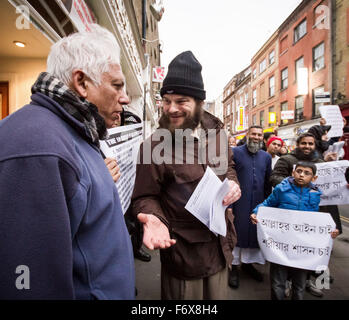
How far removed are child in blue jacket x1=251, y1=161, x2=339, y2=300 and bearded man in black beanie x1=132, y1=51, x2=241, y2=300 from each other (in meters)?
1.02

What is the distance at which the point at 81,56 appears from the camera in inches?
35.8

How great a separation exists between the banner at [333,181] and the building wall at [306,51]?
13.6 metres

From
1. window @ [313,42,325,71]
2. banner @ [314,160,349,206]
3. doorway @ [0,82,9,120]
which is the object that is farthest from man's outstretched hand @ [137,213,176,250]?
window @ [313,42,325,71]

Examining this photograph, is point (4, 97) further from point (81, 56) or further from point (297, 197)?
point (297, 197)

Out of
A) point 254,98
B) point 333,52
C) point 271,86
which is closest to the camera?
point 333,52

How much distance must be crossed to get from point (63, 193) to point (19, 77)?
2.56m

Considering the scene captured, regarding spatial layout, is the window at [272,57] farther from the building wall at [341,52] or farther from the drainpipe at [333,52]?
the building wall at [341,52]

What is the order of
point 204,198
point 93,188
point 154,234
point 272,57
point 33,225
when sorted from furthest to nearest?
point 272,57
point 204,198
point 154,234
point 93,188
point 33,225

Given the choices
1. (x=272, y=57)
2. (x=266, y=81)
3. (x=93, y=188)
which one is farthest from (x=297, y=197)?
(x=272, y=57)

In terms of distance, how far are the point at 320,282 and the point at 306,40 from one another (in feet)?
59.5

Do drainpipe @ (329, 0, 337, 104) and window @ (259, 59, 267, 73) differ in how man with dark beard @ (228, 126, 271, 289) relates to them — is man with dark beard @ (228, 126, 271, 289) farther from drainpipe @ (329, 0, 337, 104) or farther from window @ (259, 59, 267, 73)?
window @ (259, 59, 267, 73)

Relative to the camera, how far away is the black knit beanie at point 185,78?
5.24 ft

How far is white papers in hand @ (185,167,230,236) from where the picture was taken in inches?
51.5

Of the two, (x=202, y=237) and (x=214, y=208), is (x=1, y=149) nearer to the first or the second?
(x=214, y=208)
